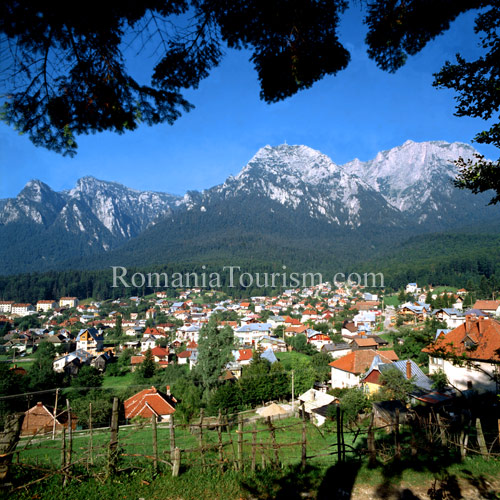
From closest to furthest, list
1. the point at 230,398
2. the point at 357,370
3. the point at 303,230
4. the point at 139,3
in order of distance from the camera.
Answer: the point at 139,3
the point at 230,398
the point at 357,370
the point at 303,230

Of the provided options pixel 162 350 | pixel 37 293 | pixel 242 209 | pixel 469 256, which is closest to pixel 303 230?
pixel 242 209

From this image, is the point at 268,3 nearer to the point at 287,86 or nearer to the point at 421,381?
the point at 287,86

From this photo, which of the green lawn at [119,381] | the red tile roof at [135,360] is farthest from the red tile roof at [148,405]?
the red tile roof at [135,360]

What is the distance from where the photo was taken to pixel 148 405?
60.7 feet

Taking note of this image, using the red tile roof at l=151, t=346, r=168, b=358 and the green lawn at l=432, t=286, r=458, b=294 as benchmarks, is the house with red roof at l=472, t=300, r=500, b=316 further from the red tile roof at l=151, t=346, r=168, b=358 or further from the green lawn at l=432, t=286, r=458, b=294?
the red tile roof at l=151, t=346, r=168, b=358

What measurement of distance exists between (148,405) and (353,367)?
1388 cm

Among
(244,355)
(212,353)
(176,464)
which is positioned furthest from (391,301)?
(176,464)

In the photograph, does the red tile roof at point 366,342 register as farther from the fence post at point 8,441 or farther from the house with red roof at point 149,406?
the fence post at point 8,441

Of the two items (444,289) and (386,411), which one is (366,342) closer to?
(386,411)

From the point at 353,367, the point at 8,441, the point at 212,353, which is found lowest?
the point at 353,367

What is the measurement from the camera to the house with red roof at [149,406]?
18614mm

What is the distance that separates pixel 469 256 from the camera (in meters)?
91.8

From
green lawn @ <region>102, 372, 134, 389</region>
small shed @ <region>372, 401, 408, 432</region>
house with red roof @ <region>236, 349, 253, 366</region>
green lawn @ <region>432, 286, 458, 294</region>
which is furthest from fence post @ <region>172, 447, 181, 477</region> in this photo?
green lawn @ <region>432, 286, 458, 294</region>

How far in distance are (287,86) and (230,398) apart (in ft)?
63.0
